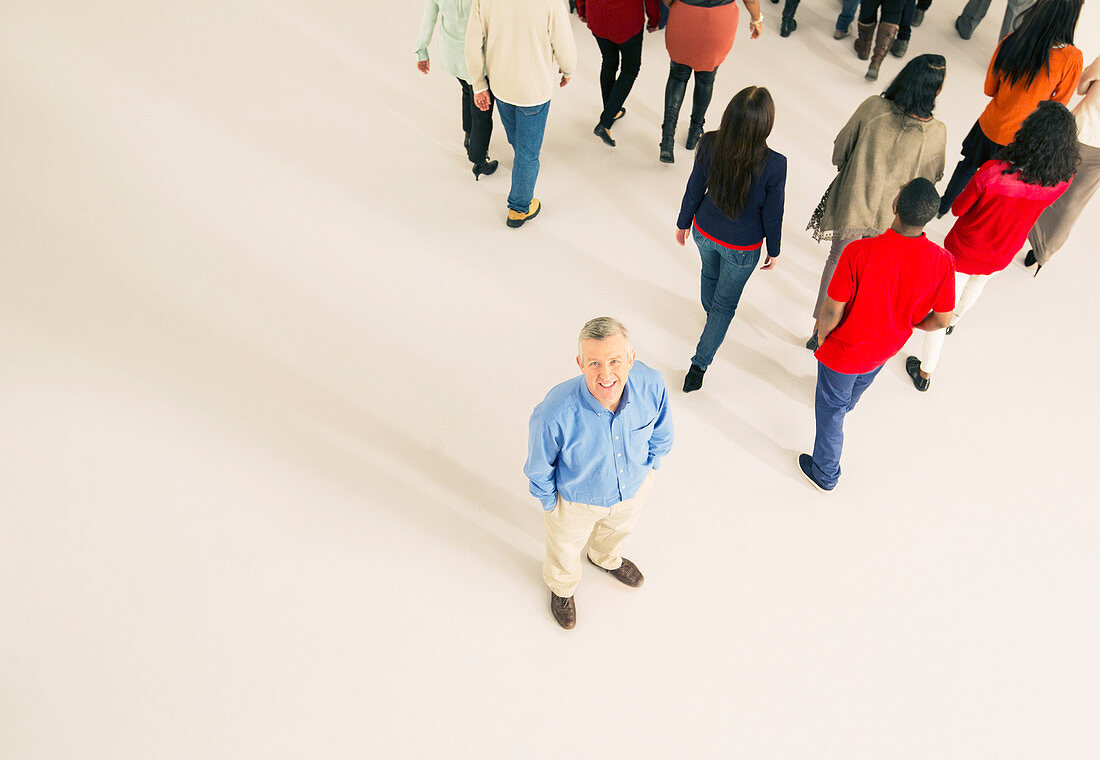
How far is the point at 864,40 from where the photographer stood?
5.34m

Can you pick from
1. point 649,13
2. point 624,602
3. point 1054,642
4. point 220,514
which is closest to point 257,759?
point 220,514

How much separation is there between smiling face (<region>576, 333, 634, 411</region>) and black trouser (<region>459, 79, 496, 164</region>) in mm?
2389

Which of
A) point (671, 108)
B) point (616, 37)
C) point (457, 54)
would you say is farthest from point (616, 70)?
point (457, 54)

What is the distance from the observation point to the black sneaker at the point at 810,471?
10.4 ft

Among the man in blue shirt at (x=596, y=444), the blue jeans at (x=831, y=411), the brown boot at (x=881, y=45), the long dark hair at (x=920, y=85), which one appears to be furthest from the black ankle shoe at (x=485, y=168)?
the brown boot at (x=881, y=45)

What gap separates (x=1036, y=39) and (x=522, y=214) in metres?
2.57

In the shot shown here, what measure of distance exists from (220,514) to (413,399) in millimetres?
963

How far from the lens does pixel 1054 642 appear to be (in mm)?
2793

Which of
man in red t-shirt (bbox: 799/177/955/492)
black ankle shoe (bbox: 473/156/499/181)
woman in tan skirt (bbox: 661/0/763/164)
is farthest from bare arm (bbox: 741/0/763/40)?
man in red t-shirt (bbox: 799/177/955/492)

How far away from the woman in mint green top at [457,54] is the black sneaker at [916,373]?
2.51 metres

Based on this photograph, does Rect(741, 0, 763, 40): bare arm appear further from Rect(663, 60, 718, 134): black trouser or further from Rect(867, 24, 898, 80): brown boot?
Rect(867, 24, 898, 80): brown boot

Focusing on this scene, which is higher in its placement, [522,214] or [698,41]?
[698,41]

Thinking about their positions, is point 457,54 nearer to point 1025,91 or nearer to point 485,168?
point 485,168

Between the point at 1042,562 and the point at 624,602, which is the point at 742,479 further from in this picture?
the point at 1042,562
